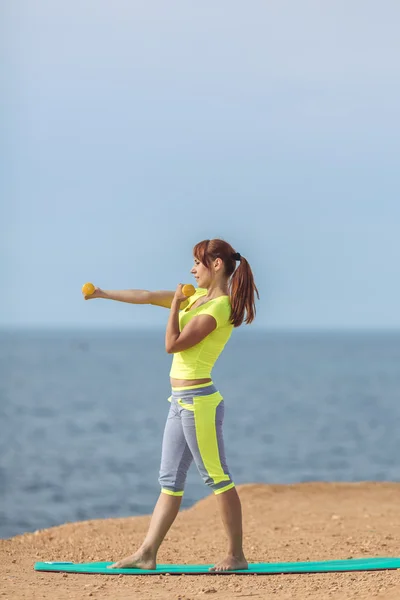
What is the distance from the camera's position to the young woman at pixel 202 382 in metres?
6.96

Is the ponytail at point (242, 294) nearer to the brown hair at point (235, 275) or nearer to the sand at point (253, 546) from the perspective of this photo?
the brown hair at point (235, 275)

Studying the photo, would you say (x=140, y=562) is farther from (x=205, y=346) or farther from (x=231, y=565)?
(x=205, y=346)

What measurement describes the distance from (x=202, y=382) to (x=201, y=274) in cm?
71

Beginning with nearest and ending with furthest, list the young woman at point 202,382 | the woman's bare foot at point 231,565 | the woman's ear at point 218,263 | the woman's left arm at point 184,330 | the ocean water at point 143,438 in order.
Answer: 1. the woman's left arm at point 184,330
2. the young woman at point 202,382
3. the woman's ear at point 218,263
4. the woman's bare foot at point 231,565
5. the ocean water at point 143,438

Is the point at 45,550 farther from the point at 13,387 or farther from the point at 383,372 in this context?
the point at 383,372

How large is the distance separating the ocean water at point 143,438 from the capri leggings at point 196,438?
12916 millimetres

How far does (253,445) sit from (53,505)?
1787 centimetres

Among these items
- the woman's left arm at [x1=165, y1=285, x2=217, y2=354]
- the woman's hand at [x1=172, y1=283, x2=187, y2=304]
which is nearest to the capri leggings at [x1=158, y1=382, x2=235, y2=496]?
the woman's left arm at [x1=165, y1=285, x2=217, y2=354]

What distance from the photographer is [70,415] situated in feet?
180

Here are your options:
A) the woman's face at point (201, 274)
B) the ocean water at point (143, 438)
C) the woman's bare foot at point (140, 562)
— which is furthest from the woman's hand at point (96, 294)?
the ocean water at point (143, 438)

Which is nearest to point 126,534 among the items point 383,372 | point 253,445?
point 253,445

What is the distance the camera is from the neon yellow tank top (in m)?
6.97

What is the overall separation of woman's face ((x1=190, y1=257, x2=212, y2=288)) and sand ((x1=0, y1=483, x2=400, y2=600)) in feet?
6.24

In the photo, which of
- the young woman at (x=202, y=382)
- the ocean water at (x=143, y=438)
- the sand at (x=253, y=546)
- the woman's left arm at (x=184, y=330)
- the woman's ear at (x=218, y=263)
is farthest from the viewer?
the ocean water at (x=143, y=438)
